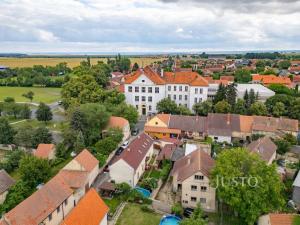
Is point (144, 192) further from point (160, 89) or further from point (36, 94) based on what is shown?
point (36, 94)

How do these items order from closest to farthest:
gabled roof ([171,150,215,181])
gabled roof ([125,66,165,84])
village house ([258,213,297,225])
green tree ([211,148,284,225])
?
village house ([258,213,297,225]) < green tree ([211,148,284,225]) < gabled roof ([171,150,215,181]) < gabled roof ([125,66,165,84])

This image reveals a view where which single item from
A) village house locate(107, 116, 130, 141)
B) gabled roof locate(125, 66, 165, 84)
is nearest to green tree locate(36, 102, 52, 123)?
village house locate(107, 116, 130, 141)

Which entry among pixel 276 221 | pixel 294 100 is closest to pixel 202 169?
pixel 276 221

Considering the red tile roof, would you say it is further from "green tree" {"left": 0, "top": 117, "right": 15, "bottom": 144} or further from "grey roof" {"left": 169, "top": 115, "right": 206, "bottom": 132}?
"green tree" {"left": 0, "top": 117, "right": 15, "bottom": 144}

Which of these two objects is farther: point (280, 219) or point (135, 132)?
point (135, 132)

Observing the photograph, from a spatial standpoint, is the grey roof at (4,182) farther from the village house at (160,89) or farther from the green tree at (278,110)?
the green tree at (278,110)

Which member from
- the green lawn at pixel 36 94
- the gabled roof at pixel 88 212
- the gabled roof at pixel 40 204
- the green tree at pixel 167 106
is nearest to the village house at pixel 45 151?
the gabled roof at pixel 40 204

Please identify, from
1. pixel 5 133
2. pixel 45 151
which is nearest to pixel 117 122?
pixel 45 151

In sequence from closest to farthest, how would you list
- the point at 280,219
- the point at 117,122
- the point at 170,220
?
1. the point at 280,219
2. the point at 170,220
3. the point at 117,122
